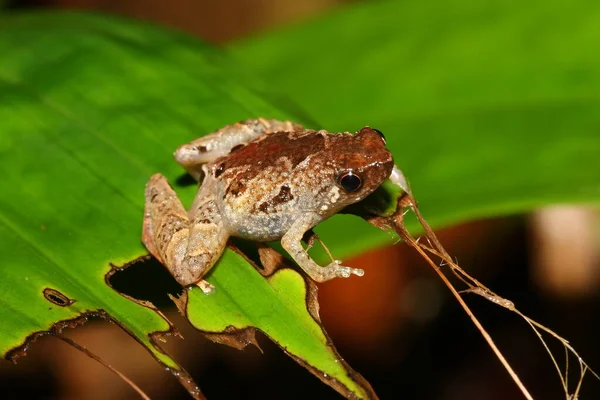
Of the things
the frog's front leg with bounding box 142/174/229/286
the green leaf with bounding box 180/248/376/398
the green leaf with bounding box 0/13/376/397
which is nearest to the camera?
the green leaf with bounding box 180/248/376/398

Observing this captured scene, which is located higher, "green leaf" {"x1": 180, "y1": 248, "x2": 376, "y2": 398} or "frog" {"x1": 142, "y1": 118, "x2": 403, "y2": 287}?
"frog" {"x1": 142, "y1": 118, "x2": 403, "y2": 287}

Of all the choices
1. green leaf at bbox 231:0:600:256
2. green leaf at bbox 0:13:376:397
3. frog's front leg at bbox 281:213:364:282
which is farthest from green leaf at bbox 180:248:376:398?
green leaf at bbox 231:0:600:256

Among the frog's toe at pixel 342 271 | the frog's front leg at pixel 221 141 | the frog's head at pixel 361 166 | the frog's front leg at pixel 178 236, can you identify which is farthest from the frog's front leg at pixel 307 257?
the frog's front leg at pixel 221 141

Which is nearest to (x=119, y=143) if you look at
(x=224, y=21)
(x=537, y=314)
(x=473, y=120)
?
(x=473, y=120)

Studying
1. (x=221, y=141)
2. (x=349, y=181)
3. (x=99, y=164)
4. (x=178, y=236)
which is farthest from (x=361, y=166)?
(x=99, y=164)

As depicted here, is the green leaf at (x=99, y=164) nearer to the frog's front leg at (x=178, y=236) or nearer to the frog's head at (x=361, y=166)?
the frog's front leg at (x=178, y=236)

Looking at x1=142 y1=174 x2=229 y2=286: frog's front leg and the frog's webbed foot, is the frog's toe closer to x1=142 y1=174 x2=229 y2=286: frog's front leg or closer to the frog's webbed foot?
the frog's webbed foot

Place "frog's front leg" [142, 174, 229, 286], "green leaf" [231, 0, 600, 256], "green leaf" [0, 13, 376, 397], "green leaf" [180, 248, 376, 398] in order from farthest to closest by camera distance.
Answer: "green leaf" [231, 0, 600, 256], "frog's front leg" [142, 174, 229, 286], "green leaf" [0, 13, 376, 397], "green leaf" [180, 248, 376, 398]
